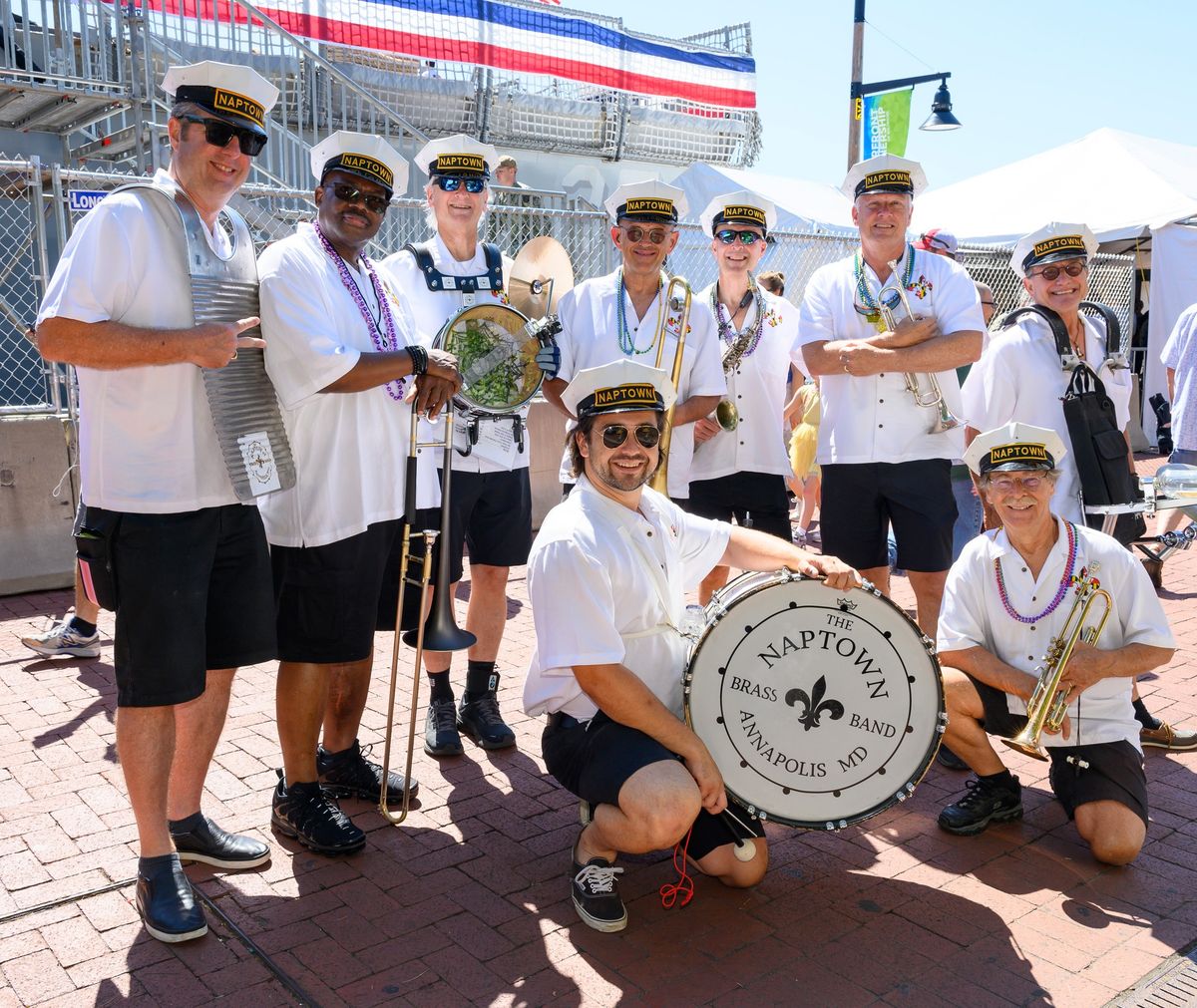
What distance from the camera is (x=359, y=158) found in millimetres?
3701

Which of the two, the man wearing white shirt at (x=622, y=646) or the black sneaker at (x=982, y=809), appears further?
the black sneaker at (x=982, y=809)

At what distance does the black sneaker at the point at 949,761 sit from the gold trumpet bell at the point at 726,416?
1612mm

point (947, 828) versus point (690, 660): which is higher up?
point (690, 660)

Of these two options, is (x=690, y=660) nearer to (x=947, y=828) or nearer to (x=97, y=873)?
(x=947, y=828)

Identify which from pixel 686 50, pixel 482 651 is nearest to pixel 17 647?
pixel 482 651

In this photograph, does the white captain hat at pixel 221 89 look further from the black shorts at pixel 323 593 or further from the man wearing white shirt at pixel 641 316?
the man wearing white shirt at pixel 641 316

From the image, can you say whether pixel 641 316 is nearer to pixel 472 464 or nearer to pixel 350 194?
pixel 472 464

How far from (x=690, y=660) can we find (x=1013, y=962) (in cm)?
124

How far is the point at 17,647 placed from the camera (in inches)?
236

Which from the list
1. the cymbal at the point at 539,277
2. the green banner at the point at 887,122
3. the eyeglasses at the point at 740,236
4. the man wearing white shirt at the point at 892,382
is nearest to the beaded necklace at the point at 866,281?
the man wearing white shirt at the point at 892,382

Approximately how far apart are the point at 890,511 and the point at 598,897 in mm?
2294

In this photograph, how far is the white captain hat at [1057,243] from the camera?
481cm

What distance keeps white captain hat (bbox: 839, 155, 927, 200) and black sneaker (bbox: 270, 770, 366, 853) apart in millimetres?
3249

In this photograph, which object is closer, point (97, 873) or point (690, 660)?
point (690, 660)
